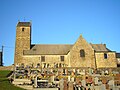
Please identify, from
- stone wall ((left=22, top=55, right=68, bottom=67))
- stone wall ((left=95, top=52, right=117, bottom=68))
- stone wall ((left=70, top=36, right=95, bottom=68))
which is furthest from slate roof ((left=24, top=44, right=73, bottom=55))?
stone wall ((left=95, top=52, right=117, bottom=68))

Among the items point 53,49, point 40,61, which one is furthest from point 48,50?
point 40,61

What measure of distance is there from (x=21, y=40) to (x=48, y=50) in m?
7.28

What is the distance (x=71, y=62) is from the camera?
4644cm

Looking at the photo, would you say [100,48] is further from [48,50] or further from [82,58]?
[48,50]

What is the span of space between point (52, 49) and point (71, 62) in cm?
670

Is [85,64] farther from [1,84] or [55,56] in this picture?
[1,84]

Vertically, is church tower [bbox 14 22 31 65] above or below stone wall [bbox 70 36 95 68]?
above

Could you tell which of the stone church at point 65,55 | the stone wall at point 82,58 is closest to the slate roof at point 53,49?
the stone church at point 65,55

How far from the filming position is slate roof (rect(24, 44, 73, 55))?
49031mm

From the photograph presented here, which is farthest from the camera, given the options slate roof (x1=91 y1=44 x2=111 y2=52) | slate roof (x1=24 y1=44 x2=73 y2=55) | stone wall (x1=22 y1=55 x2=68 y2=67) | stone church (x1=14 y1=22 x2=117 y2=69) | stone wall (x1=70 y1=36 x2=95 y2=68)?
slate roof (x1=91 y1=44 x2=111 y2=52)

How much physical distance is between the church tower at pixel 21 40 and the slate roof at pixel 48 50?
5.36ft

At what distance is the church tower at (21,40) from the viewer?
49675 millimetres

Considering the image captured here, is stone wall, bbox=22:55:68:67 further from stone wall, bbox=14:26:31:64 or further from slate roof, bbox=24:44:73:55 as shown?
stone wall, bbox=14:26:31:64

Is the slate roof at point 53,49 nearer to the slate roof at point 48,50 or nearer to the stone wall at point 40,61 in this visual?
the slate roof at point 48,50
